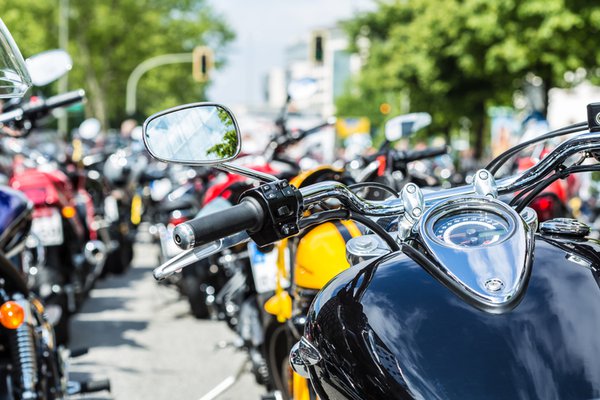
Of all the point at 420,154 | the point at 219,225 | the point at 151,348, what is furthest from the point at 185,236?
the point at 151,348

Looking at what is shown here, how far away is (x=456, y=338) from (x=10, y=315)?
2039 mm

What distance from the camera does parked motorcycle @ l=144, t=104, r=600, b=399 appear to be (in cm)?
144

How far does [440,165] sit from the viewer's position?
12.8 meters

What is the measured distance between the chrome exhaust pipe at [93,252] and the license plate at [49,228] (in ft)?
2.90

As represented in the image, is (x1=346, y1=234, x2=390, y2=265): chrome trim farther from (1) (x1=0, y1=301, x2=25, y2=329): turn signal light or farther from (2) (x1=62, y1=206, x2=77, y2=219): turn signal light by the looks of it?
A: (2) (x1=62, y1=206, x2=77, y2=219): turn signal light

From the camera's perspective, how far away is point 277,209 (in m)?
1.78

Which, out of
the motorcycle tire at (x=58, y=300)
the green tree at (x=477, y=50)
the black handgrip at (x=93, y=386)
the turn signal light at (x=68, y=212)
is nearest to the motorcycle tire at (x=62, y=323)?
the motorcycle tire at (x=58, y=300)

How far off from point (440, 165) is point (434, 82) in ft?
50.2

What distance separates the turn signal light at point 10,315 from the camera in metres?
3.07

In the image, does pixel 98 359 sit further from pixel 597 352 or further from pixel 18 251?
pixel 597 352

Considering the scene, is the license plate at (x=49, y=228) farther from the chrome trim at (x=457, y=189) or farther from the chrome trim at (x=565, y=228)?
the chrome trim at (x=565, y=228)

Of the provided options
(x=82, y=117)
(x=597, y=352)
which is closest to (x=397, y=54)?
(x=82, y=117)

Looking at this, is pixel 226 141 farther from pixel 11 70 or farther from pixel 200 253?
pixel 11 70

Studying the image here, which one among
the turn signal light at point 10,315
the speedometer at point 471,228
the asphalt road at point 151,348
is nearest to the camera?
the speedometer at point 471,228
